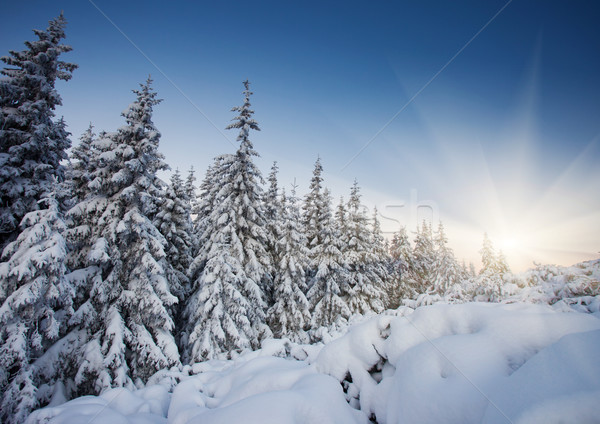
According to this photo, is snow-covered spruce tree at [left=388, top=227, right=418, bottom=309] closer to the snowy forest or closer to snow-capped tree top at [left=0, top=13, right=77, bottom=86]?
the snowy forest

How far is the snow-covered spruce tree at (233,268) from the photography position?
1419cm

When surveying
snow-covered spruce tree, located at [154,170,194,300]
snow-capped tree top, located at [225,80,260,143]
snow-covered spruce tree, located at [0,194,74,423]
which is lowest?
snow-covered spruce tree, located at [0,194,74,423]

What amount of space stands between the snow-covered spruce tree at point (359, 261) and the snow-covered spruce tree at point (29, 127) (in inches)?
763

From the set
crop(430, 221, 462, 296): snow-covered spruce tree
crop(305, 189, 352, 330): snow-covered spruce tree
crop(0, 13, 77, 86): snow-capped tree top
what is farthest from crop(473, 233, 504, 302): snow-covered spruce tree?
crop(430, 221, 462, 296): snow-covered spruce tree

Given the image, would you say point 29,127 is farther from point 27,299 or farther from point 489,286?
point 489,286

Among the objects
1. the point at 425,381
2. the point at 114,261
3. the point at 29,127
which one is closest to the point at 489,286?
the point at 425,381

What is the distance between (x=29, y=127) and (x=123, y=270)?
28.8ft

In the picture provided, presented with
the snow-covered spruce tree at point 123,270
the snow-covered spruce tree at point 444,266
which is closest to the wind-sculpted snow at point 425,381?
the snow-covered spruce tree at point 123,270

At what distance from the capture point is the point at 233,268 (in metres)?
15.3

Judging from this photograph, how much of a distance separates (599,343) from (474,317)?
1.25 metres

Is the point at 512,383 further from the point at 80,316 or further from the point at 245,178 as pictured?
the point at 245,178

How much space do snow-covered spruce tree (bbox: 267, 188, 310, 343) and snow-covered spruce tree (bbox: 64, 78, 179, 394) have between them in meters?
7.70

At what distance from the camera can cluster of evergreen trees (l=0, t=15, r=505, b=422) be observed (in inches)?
364

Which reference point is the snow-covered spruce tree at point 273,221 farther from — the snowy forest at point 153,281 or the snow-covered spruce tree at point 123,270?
the snow-covered spruce tree at point 123,270
